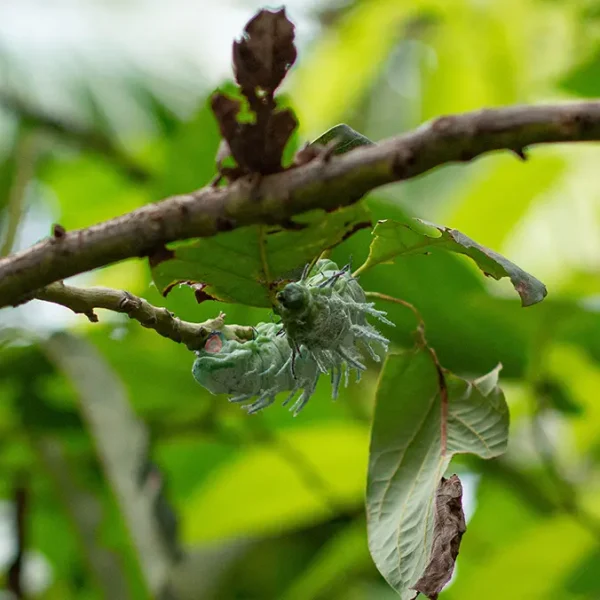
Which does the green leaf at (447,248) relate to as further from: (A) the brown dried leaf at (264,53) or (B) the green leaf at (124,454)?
(B) the green leaf at (124,454)

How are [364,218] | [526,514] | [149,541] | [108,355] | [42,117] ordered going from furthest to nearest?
1. [42,117]
2. [526,514]
3. [108,355]
4. [149,541]
5. [364,218]

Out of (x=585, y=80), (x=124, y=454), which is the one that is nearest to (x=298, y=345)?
(x=124, y=454)

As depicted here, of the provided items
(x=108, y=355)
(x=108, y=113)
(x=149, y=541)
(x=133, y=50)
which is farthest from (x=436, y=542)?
(x=133, y=50)

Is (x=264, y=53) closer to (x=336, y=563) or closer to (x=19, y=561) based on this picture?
(x=19, y=561)

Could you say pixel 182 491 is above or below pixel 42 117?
below

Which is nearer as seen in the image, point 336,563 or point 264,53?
point 264,53

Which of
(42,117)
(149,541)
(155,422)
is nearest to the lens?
(149,541)

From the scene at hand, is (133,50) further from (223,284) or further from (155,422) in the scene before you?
(223,284)
